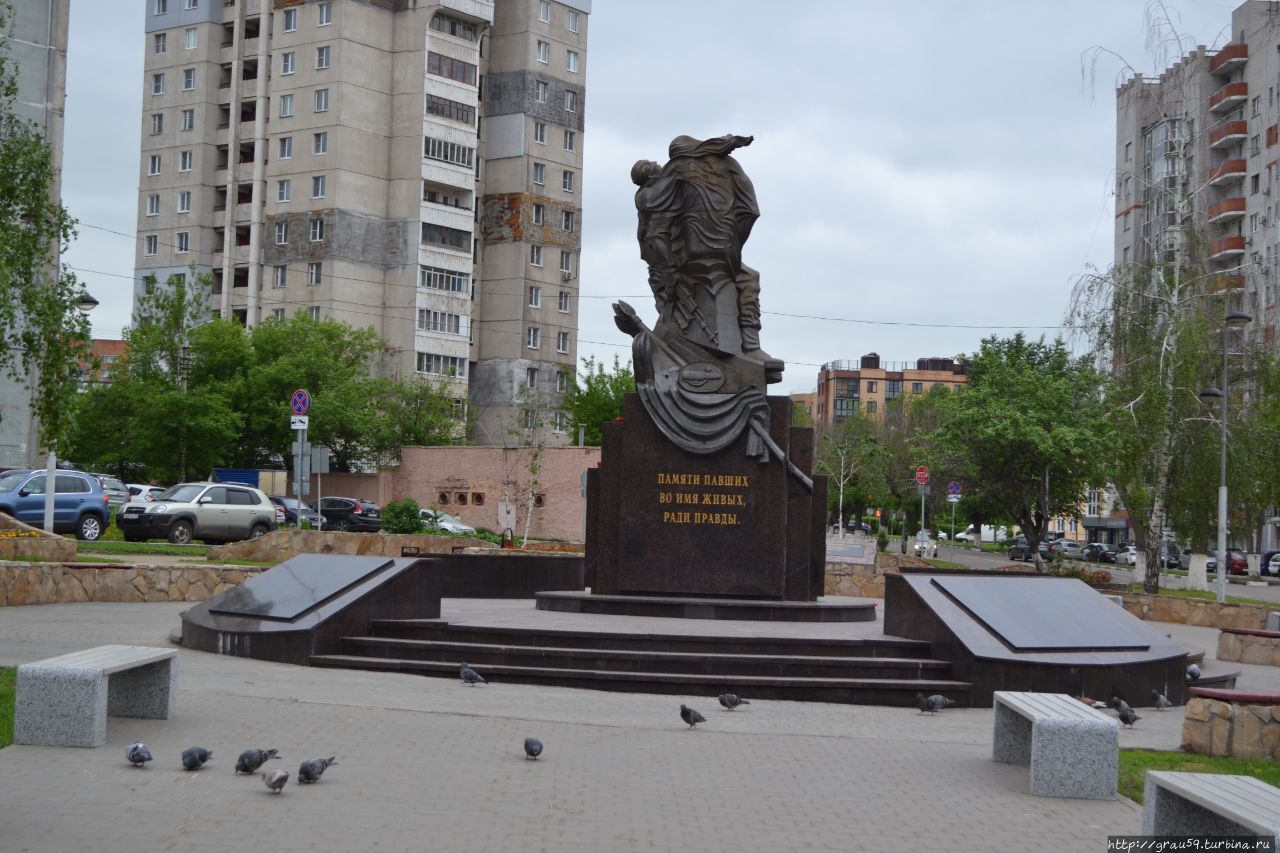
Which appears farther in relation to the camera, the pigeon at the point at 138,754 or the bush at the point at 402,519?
the bush at the point at 402,519

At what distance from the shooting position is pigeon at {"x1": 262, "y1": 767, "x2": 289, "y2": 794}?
25.7 ft

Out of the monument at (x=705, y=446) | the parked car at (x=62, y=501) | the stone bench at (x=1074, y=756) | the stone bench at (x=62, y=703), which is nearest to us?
the stone bench at (x=1074, y=756)

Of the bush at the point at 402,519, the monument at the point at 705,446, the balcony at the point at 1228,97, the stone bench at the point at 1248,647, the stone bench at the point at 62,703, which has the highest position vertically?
the balcony at the point at 1228,97

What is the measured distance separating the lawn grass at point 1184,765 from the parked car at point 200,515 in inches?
1050

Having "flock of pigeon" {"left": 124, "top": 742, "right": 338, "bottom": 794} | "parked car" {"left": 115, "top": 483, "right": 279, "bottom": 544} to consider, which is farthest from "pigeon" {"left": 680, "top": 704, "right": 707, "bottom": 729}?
"parked car" {"left": 115, "top": 483, "right": 279, "bottom": 544}

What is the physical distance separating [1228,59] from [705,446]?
67.1 m

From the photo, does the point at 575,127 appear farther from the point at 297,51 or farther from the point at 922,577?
the point at 922,577

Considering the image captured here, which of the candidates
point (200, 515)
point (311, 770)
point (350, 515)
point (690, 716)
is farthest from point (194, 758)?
point (350, 515)

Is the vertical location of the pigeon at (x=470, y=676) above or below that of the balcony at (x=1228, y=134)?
below

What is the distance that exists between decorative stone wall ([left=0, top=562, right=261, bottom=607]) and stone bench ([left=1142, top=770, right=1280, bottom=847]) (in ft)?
51.9

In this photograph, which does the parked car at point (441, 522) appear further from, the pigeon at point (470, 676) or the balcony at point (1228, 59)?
the balcony at point (1228, 59)

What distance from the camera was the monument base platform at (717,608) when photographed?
16391mm

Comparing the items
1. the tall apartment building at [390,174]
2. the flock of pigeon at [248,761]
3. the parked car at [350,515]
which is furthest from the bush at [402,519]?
the tall apartment building at [390,174]

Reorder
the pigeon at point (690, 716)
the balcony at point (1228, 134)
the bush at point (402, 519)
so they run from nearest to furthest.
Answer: the pigeon at point (690, 716), the bush at point (402, 519), the balcony at point (1228, 134)
